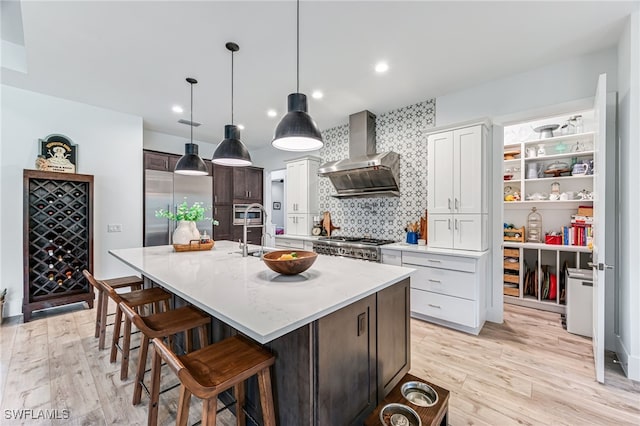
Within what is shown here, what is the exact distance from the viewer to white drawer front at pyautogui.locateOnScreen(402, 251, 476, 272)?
9.33 ft

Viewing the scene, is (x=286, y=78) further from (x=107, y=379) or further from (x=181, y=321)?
(x=107, y=379)

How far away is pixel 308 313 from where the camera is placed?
1.13 meters

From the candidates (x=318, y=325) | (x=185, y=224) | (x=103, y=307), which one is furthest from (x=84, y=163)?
(x=318, y=325)

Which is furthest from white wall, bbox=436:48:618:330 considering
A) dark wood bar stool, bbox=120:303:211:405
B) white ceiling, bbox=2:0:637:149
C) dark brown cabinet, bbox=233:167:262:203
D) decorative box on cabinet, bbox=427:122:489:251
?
dark brown cabinet, bbox=233:167:262:203

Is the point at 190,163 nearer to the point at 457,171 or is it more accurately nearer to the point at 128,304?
the point at 128,304

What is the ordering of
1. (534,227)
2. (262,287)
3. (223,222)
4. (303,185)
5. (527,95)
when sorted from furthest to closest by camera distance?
(223,222)
(303,185)
(534,227)
(527,95)
(262,287)

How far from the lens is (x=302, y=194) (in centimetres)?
495

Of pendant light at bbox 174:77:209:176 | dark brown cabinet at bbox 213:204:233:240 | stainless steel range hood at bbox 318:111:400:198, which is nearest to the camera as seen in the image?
pendant light at bbox 174:77:209:176

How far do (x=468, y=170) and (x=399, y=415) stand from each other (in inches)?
104

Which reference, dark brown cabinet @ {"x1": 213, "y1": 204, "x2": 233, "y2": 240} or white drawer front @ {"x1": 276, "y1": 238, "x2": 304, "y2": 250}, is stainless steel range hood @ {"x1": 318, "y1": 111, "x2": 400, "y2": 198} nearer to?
white drawer front @ {"x1": 276, "y1": 238, "x2": 304, "y2": 250}

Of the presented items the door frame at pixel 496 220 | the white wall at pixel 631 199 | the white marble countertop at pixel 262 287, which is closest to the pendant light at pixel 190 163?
the white marble countertop at pixel 262 287

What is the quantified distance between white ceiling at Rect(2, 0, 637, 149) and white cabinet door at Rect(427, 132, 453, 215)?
66 centimetres

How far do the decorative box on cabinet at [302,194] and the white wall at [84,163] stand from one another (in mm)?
2502

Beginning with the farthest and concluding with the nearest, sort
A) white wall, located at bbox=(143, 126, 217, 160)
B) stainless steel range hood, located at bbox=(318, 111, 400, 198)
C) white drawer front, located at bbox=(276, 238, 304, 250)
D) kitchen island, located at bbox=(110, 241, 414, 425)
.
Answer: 1. white wall, located at bbox=(143, 126, 217, 160)
2. white drawer front, located at bbox=(276, 238, 304, 250)
3. stainless steel range hood, located at bbox=(318, 111, 400, 198)
4. kitchen island, located at bbox=(110, 241, 414, 425)
